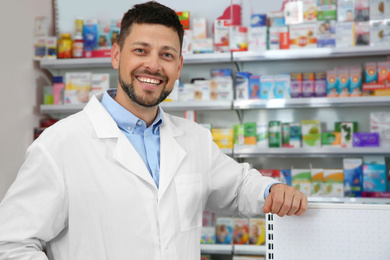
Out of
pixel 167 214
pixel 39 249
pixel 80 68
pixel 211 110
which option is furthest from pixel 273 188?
pixel 80 68

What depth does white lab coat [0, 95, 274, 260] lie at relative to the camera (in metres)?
1.35

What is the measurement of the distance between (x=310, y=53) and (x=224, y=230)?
5.33ft

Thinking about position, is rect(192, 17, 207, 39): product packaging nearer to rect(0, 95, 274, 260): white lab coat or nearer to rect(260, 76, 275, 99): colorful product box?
rect(260, 76, 275, 99): colorful product box

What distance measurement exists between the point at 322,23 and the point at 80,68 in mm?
2348

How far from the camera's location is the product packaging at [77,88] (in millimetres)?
4051

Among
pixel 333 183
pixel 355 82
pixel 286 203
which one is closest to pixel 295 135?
pixel 333 183

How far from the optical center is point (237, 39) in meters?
3.83

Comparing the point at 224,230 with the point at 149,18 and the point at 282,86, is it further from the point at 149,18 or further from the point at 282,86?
the point at 149,18

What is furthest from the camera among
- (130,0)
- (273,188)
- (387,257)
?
(130,0)

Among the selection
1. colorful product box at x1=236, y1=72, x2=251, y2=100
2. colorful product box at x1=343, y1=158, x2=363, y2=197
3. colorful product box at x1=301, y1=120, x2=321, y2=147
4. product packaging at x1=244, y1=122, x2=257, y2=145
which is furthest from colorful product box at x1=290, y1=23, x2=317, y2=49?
colorful product box at x1=343, y1=158, x2=363, y2=197

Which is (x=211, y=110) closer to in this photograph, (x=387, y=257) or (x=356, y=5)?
(x=356, y=5)

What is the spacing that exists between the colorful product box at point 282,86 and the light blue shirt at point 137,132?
227 centimetres

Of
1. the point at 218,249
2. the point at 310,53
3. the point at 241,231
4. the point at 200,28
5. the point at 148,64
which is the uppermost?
the point at 200,28

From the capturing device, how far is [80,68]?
4.53 meters
